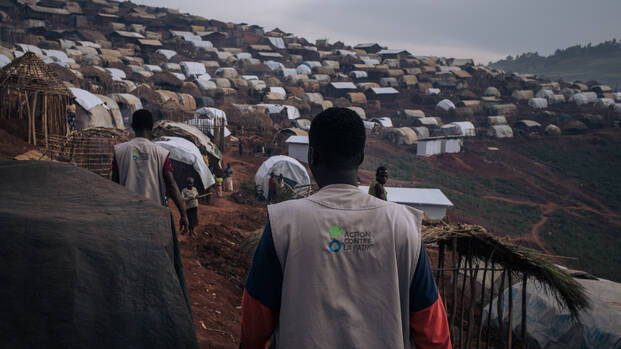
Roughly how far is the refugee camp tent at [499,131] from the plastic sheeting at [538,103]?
43.4ft

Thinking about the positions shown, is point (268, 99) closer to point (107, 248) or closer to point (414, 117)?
point (414, 117)

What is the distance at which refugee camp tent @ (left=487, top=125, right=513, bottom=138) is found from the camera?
119ft

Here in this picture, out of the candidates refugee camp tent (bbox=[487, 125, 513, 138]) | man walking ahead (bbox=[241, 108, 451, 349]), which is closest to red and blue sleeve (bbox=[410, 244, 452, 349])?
man walking ahead (bbox=[241, 108, 451, 349])

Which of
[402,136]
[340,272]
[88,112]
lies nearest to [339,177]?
[340,272]

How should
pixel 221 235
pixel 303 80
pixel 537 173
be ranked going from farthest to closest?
pixel 303 80, pixel 537 173, pixel 221 235

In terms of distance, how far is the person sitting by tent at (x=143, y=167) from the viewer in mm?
3678

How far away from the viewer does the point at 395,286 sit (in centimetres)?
150

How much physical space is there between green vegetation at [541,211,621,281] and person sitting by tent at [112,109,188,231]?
14312 mm

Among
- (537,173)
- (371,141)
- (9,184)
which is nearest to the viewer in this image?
(9,184)

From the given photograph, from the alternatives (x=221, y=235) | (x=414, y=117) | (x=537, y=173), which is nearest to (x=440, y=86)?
(x=414, y=117)

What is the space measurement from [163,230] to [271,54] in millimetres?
61278

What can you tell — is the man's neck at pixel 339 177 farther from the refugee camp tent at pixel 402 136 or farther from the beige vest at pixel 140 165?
the refugee camp tent at pixel 402 136

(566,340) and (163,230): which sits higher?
(163,230)

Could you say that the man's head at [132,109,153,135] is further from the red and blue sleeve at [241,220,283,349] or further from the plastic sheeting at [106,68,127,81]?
the plastic sheeting at [106,68,127,81]
